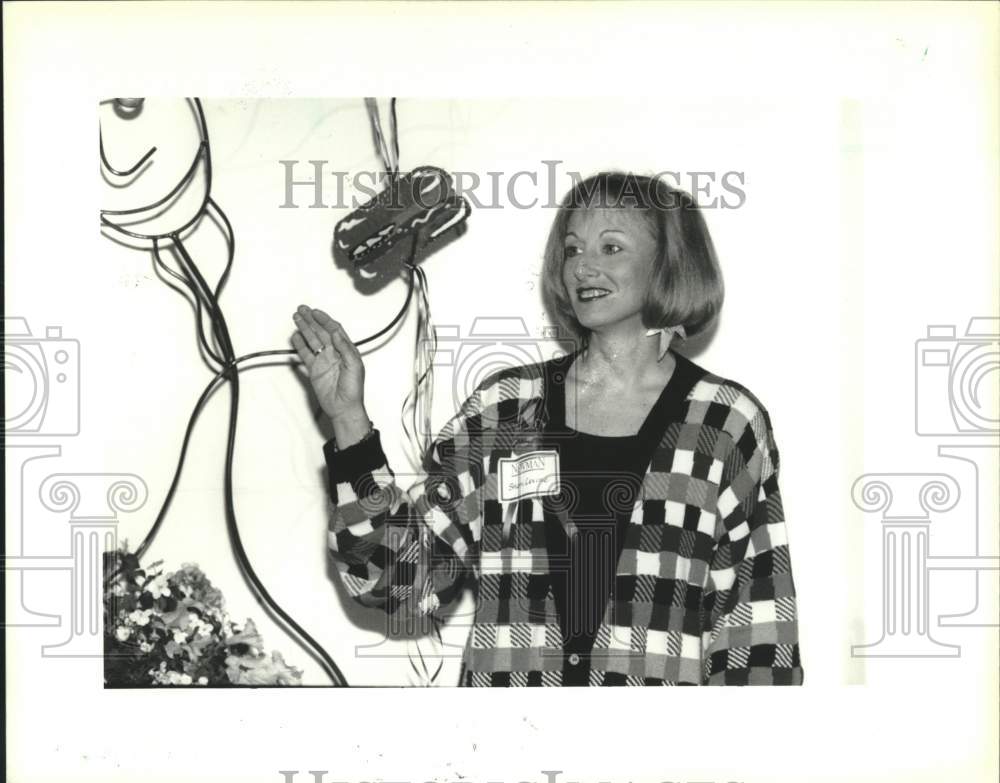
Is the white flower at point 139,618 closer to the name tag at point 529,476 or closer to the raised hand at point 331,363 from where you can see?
the raised hand at point 331,363

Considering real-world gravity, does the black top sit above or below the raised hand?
below

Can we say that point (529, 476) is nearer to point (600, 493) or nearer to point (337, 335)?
point (600, 493)

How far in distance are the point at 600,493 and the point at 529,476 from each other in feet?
0.32

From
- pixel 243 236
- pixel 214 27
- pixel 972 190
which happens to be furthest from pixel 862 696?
pixel 214 27

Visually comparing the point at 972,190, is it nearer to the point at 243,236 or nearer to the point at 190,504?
the point at 243,236

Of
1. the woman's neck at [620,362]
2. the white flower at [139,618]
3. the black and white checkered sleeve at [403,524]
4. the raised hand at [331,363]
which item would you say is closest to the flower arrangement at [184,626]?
the white flower at [139,618]

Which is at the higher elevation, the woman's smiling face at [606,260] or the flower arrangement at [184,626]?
the woman's smiling face at [606,260]

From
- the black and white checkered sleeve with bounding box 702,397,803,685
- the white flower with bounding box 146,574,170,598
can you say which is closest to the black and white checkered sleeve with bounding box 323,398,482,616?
the white flower with bounding box 146,574,170,598

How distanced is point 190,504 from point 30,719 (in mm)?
351

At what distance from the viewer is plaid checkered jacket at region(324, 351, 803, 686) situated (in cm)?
169

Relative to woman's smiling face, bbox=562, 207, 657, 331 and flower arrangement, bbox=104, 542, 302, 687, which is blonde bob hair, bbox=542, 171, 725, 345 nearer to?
woman's smiling face, bbox=562, 207, 657, 331

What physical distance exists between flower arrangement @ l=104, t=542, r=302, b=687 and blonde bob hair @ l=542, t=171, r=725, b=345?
596 mm

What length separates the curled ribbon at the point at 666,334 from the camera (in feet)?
5.60

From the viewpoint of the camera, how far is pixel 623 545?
169 cm
